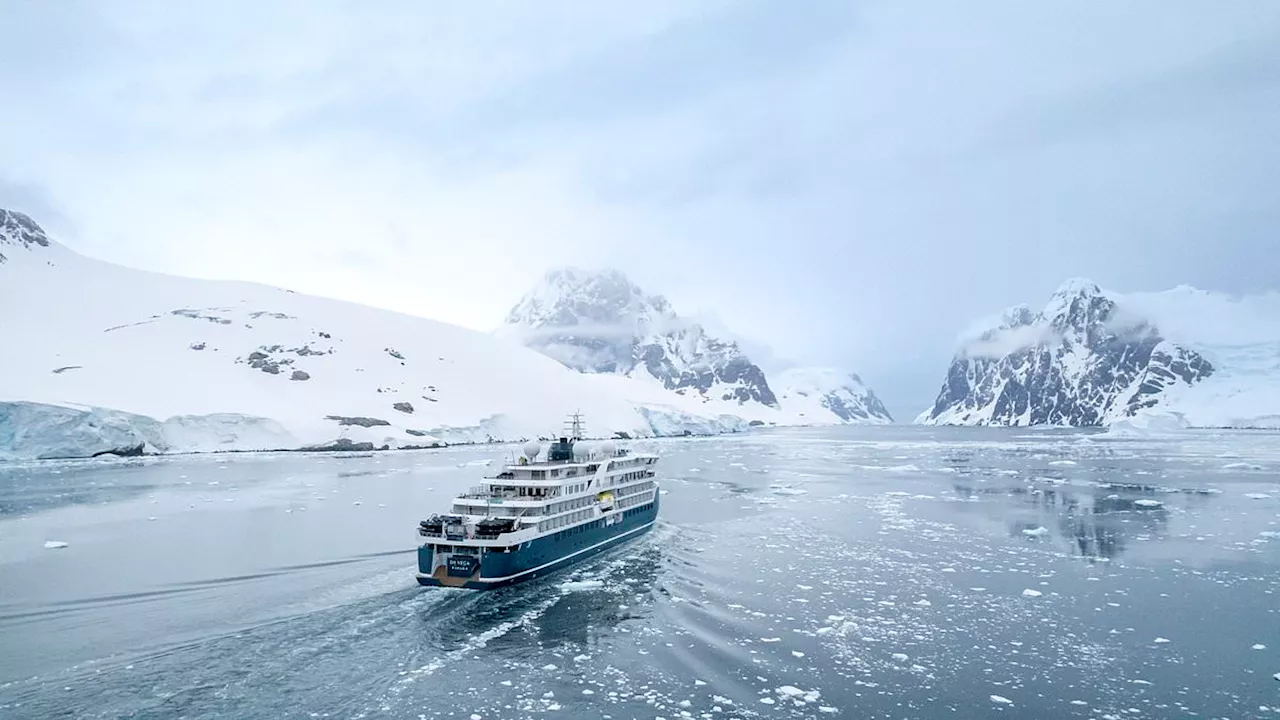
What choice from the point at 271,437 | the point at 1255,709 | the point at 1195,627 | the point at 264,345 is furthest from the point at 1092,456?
the point at 264,345

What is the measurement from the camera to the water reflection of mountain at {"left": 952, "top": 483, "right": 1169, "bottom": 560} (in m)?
40.6

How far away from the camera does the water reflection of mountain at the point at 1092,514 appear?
40.6 m

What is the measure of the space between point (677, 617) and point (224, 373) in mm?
131370

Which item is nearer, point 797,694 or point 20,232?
point 797,694

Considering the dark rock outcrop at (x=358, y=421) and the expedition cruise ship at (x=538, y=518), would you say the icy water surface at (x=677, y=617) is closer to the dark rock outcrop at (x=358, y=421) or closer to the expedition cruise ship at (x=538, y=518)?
the expedition cruise ship at (x=538, y=518)

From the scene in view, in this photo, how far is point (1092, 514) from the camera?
49.9 meters

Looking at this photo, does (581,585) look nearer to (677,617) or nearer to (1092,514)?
(677,617)

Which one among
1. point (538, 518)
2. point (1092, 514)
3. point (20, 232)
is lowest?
point (1092, 514)

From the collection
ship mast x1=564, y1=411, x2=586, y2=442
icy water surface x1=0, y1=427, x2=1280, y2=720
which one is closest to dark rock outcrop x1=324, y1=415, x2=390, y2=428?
ship mast x1=564, y1=411, x2=586, y2=442

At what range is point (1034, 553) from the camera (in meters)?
37.4

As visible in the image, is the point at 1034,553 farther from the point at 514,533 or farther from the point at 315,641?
the point at 315,641

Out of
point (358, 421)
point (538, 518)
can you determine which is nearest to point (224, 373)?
point (358, 421)

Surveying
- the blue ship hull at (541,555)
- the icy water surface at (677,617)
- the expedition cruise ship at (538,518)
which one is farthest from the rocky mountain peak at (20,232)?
the blue ship hull at (541,555)

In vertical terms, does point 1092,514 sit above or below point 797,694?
above
